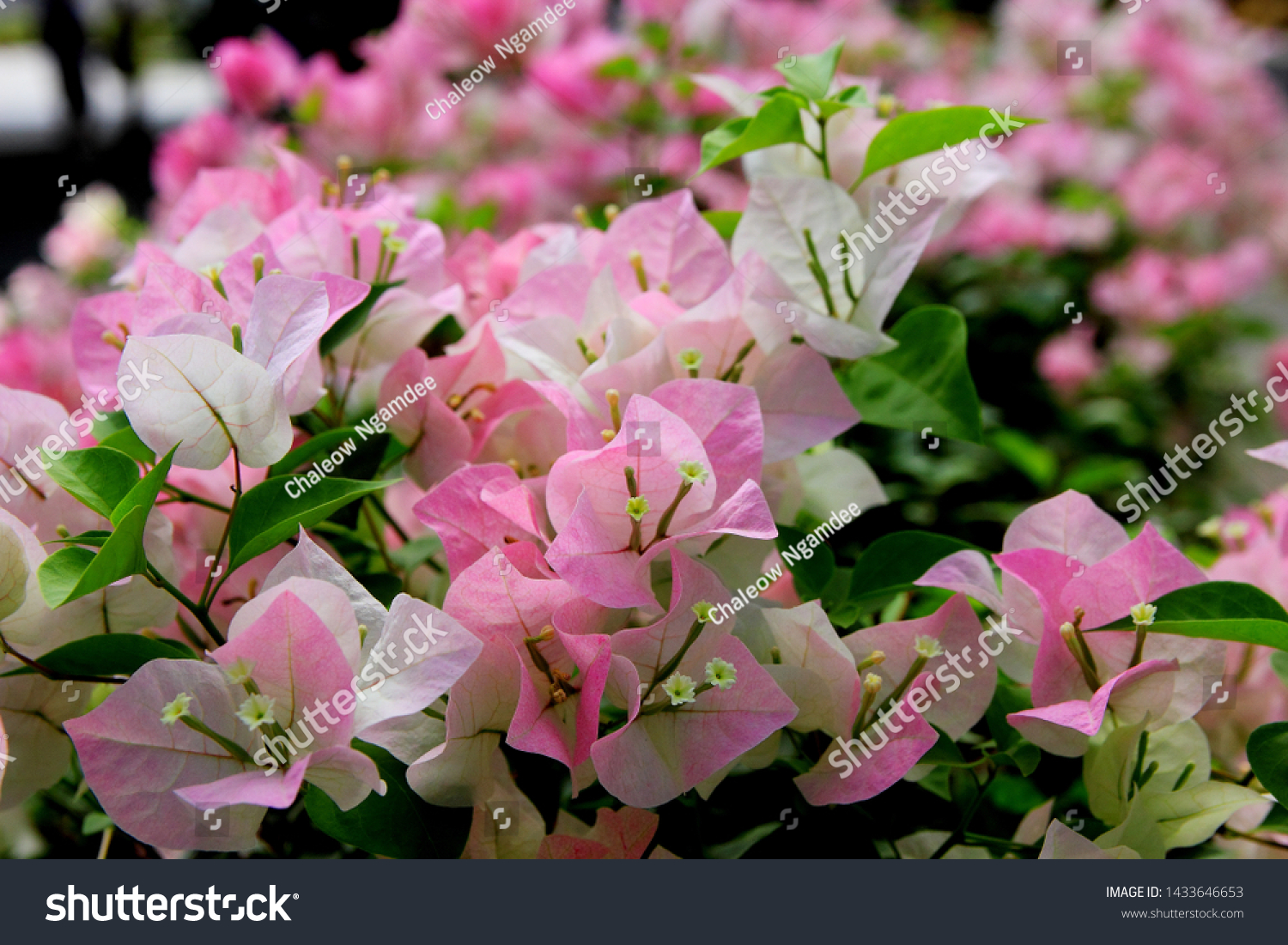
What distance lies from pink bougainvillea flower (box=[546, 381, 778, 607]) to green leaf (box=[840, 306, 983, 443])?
0.11 m

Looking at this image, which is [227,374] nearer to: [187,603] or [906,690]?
[187,603]

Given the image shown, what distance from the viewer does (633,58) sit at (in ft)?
3.58

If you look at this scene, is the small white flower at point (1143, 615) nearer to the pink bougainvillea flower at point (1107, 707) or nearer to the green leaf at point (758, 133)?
the pink bougainvillea flower at point (1107, 707)

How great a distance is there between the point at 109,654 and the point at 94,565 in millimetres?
47

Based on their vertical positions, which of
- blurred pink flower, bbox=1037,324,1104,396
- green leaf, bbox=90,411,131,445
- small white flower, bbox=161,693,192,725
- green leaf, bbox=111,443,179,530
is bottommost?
blurred pink flower, bbox=1037,324,1104,396

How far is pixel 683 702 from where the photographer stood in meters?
0.33

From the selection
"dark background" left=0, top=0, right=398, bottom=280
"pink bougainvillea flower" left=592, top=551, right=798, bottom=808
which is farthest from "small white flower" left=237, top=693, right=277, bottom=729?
"dark background" left=0, top=0, right=398, bottom=280

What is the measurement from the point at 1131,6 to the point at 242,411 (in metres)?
1.58

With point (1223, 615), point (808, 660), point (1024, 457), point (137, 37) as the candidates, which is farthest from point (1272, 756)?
point (137, 37)

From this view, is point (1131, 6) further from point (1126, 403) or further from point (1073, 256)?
point (1126, 403)

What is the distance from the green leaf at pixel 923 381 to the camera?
42 centimetres

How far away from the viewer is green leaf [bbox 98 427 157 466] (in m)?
0.39

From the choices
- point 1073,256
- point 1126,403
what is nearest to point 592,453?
point 1126,403

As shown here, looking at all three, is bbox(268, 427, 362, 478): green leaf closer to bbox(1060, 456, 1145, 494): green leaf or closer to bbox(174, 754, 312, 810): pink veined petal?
bbox(174, 754, 312, 810): pink veined petal
